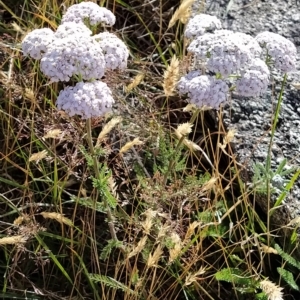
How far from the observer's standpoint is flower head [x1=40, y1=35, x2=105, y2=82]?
154 cm

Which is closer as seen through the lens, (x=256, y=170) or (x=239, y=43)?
(x=239, y=43)

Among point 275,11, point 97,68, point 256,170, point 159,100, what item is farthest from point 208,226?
point 275,11

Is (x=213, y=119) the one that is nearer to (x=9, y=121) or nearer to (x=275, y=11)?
(x=275, y=11)

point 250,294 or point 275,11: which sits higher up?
point 275,11

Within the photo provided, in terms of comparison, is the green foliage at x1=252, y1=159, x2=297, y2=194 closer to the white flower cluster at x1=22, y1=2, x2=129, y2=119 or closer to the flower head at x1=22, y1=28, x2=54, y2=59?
the white flower cluster at x1=22, y1=2, x2=129, y2=119

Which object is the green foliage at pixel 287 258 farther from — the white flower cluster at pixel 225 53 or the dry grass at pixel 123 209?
the white flower cluster at pixel 225 53

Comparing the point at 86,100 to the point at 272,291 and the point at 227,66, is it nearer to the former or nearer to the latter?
the point at 227,66

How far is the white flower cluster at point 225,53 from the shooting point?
1.60 m

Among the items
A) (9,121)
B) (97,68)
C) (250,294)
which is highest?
(97,68)

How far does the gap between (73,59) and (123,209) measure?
0.81 metres

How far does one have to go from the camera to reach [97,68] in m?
1.57

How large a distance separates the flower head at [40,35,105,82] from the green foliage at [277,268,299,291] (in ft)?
3.15

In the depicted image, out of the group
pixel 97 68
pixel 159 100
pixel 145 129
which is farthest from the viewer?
pixel 159 100

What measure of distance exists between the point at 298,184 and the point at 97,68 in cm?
101
